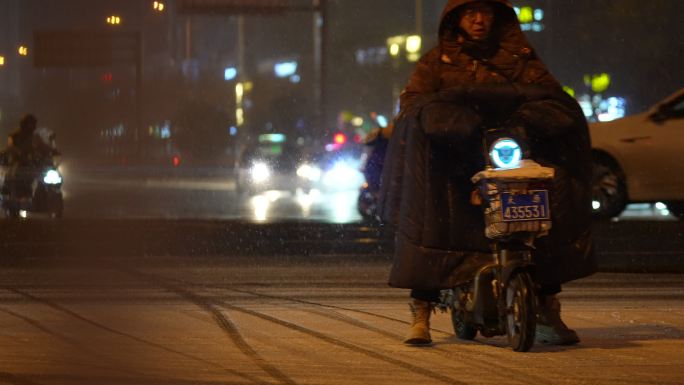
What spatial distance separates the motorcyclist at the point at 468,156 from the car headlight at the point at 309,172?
86.1 feet

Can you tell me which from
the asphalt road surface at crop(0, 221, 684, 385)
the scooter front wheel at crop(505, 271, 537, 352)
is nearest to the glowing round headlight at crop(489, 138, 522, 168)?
the scooter front wheel at crop(505, 271, 537, 352)

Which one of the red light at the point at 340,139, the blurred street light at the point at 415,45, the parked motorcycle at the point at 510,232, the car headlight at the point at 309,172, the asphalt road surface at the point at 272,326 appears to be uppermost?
the blurred street light at the point at 415,45

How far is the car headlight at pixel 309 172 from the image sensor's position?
34.2 m

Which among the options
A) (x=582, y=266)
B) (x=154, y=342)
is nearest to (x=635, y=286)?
(x=582, y=266)

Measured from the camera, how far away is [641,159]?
16734 millimetres

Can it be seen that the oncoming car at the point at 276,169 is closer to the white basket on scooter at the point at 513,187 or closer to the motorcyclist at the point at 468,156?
the motorcyclist at the point at 468,156

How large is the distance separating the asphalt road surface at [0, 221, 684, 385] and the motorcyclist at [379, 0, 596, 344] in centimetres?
41

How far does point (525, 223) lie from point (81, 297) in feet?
14.2

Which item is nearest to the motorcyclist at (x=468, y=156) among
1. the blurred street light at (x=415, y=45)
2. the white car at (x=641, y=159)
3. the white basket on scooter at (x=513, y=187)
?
the white basket on scooter at (x=513, y=187)

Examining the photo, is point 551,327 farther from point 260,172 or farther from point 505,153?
point 260,172

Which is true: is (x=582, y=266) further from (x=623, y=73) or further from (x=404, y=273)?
(x=623, y=73)

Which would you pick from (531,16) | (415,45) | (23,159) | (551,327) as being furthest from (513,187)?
(415,45)

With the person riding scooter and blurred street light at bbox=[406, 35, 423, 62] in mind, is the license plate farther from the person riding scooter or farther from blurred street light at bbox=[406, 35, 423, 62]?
blurred street light at bbox=[406, 35, 423, 62]

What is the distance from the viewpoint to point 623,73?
189 ft
